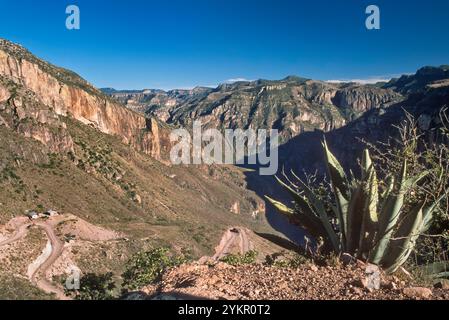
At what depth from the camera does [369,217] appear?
7.46 meters

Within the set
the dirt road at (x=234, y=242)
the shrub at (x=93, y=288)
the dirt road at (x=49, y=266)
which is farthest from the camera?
the dirt road at (x=234, y=242)

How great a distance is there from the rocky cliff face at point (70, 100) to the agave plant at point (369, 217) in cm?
8417

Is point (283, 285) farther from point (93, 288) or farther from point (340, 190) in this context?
point (93, 288)

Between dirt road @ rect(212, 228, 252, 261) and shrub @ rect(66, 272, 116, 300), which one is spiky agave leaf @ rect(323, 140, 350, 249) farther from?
dirt road @ rect(212, 228, 252, 261)

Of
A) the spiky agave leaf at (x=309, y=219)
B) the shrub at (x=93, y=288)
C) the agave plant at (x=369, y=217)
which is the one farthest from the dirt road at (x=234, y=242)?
the agave plant at (x=369, y=217)

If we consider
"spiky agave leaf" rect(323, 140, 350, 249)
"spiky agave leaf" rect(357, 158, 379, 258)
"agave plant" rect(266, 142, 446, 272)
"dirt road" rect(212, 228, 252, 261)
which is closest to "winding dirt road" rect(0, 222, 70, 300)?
"dirt road" rect(212, 228, 252, 261)

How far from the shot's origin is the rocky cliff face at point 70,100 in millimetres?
106750

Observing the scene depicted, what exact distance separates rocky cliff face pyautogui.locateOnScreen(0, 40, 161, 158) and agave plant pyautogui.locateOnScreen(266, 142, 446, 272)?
84172 mm

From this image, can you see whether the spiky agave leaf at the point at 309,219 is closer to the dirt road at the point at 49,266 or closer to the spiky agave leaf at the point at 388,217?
the spiky agave leaf at the point at 388,217

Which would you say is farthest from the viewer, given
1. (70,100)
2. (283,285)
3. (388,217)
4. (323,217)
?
(70,100)

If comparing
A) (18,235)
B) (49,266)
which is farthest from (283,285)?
(18,235)

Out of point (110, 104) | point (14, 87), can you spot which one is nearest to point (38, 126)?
point (14, 87)

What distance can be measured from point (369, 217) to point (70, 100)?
125 metres
